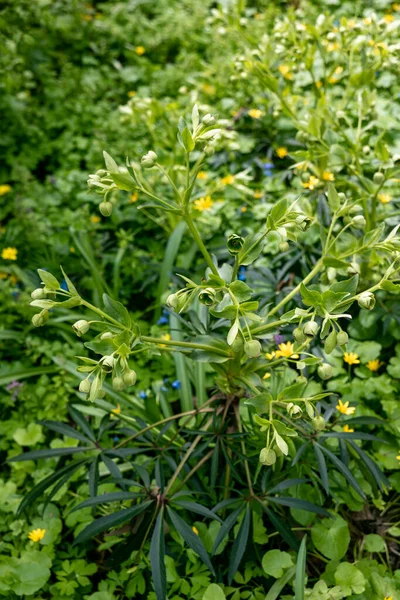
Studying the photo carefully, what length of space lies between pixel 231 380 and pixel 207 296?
0.35 m

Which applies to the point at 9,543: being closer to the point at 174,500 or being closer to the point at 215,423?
the point at 174,500

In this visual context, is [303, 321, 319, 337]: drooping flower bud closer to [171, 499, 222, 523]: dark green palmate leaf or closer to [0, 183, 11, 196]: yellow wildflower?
[171, 499, 222, 523]: dark green palmate leaf

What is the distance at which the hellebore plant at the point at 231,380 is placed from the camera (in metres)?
1.19

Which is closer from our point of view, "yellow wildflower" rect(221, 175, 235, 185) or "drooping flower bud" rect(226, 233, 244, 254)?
"drooping flower bud" rect(226, 233, 244, 254)

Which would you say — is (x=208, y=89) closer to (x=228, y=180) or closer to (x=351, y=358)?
(x=228, y=180)

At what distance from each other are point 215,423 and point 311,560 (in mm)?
514

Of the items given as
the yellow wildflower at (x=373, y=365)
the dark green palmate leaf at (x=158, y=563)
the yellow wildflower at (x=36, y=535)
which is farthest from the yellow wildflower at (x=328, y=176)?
the yellow wildflower at (x=36, y=535)

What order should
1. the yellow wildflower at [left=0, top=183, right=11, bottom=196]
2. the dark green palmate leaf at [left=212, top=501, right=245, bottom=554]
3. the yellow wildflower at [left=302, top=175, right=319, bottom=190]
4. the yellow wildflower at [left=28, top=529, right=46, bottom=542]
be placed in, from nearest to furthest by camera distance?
1. the dark green palmate leaf at [left=212, top=501, right=245, bottom=554]
2. the yellow wildflower at [left=28, top=529, right=46, bottom=542]
3. the yellow wildflower at [left=302, top=175, right=319, bottom=190]
4. the yellow wildflower at [left=0, top=183, right=11, bottom=196]

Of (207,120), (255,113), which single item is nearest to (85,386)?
(207,120)

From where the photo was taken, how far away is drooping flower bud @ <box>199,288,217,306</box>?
1.20 meters

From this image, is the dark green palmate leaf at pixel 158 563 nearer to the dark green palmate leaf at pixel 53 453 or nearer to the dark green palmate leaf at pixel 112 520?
the dark green palmate leaf at pixel 112 520

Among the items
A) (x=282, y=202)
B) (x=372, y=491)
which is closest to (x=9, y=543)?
(x=372, y=491)

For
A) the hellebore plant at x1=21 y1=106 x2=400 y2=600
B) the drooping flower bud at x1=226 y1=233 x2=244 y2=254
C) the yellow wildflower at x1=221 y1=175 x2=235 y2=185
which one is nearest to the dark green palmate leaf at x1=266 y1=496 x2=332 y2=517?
the hellebore plant at x1=21 y1=106 x2=400 y2=600

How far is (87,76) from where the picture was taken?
339 cm
